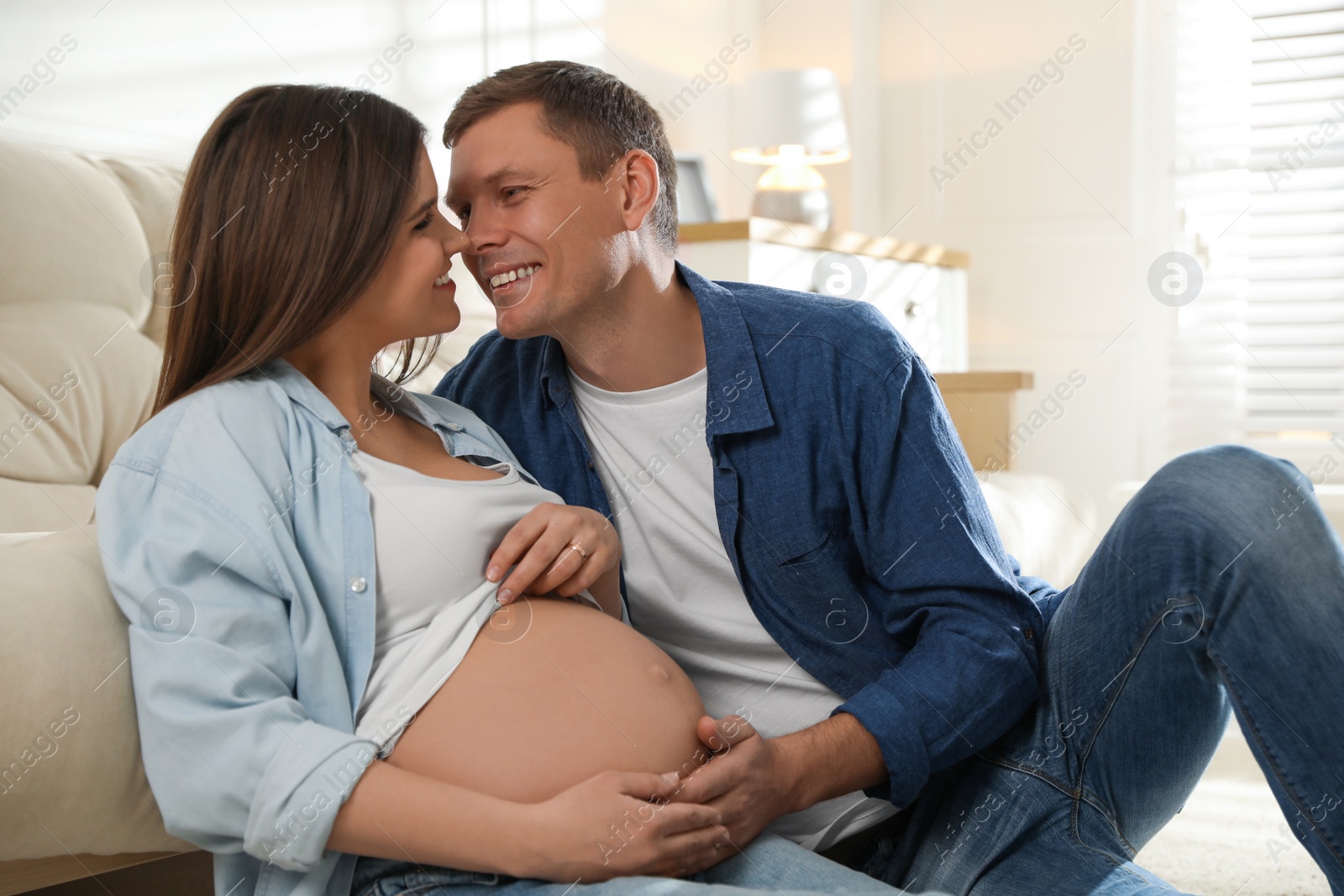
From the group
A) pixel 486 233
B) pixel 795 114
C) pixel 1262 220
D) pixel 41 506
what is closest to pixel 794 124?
pixel 795 114

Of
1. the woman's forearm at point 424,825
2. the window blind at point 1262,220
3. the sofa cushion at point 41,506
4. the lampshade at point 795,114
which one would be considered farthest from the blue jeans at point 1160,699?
the window blind at point 1262,220

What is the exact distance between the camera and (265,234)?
95 centimetres

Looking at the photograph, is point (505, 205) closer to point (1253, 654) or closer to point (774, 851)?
point (774, 851)

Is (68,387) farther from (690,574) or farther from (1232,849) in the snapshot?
(1232,849)

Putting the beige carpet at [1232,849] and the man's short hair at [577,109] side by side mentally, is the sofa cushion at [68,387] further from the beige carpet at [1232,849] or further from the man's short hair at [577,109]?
the beige carpet at [1232,849]

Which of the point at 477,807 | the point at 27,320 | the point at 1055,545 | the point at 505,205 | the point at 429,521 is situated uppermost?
the point at 505,205

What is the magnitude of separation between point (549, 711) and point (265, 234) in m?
0.45

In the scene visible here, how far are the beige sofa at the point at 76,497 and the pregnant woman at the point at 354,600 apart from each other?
34 mm

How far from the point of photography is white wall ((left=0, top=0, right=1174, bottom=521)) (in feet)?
11.0

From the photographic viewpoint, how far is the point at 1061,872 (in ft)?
3.22

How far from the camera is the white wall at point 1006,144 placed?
3.34 m

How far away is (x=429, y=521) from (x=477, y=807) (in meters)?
0.25

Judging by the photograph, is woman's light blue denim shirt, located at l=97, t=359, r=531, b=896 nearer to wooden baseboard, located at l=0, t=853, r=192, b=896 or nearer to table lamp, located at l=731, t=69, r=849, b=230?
wooden baseboard, located at l=0, t=853, r=192, b=896

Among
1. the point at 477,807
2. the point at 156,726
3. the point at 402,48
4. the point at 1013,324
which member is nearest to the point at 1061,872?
the point at 477,807
